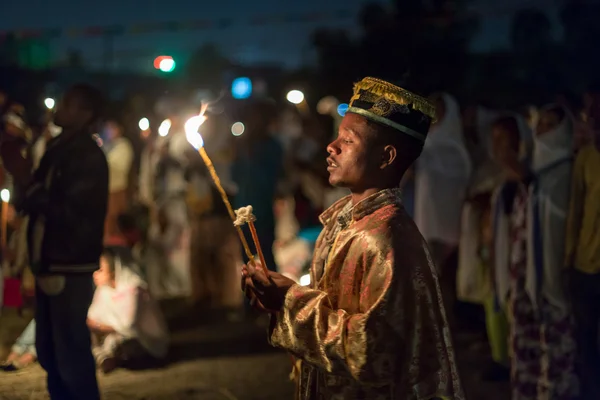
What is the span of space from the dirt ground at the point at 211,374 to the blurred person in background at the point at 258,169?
3.46 feet

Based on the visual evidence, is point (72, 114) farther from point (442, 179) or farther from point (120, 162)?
point (120, 162)

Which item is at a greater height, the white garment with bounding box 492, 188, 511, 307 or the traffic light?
the traffic light

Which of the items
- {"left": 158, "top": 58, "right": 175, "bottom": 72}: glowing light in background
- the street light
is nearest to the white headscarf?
{"left": 158, "top": 58, "right": 175, "bottom": 72}: glowing light in background

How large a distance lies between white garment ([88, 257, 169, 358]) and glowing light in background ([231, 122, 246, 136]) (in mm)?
1825

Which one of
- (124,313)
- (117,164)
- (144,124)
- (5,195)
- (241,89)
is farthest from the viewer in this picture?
(144,124)

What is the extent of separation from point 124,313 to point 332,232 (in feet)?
13.8

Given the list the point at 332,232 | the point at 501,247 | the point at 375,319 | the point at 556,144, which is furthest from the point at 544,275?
the point at 375,319

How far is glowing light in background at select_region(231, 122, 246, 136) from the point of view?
313 inches

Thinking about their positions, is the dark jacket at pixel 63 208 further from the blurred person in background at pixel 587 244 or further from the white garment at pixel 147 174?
the white garment at pixel 147 174

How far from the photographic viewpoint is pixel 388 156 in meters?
2.77

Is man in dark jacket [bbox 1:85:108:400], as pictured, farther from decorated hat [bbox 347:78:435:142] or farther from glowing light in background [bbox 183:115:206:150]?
decorated hat [bbox 347:78:435:142]

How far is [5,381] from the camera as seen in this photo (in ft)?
18.0

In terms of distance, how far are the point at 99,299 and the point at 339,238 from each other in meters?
4.50

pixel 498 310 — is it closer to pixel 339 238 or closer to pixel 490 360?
pixel 490 360
